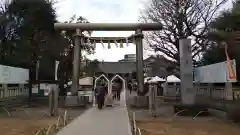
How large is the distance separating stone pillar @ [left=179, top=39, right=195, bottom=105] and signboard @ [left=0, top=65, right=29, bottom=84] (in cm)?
1223

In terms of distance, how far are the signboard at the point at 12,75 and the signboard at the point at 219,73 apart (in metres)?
14.2

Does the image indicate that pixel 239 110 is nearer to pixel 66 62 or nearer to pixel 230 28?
pixel 230 28

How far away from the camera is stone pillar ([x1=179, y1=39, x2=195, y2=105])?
20.3 meters

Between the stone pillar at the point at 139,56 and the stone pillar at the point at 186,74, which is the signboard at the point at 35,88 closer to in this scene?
the stone pillar at the point at 139,56

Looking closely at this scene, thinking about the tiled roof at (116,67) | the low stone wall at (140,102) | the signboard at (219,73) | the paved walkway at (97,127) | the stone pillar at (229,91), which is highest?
the tiled roof at (116,67)

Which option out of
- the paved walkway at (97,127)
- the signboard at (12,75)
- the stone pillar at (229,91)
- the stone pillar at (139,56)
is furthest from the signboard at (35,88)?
the stone pillar at (229,91)

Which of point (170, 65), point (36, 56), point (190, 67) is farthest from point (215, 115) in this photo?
point (36, 56)

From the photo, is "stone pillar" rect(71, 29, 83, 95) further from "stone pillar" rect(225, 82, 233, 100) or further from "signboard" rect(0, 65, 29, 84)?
"stone pillar" rect(225, 82, 233, 100)

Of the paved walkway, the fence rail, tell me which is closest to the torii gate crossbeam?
the fence rail

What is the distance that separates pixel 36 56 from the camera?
3297cm

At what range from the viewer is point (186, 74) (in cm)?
2034

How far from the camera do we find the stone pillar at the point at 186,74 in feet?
66.7

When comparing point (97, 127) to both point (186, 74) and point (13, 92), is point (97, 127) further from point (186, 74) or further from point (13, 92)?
point (13, 92)

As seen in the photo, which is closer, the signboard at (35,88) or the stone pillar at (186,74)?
the stone pillar at (186,74)
